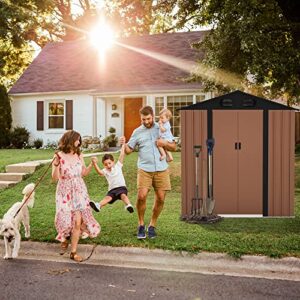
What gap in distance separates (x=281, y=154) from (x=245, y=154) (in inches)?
23.8

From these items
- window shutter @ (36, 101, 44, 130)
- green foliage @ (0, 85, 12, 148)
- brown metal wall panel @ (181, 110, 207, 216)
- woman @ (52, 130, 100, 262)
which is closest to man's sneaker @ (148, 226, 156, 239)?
woman @ (52, 130, 100, 262)

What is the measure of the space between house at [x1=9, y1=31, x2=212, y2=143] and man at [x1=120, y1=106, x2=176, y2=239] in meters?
16.2

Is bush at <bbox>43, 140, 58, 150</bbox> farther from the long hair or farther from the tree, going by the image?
the long hair

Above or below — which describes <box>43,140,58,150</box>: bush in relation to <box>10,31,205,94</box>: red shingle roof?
below

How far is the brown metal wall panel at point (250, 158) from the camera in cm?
906

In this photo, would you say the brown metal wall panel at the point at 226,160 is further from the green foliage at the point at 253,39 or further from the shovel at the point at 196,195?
the green foliage at the point at 253,39

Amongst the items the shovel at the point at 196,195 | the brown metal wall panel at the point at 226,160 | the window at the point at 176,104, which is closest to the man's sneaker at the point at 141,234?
the shovel at the point at 196,195

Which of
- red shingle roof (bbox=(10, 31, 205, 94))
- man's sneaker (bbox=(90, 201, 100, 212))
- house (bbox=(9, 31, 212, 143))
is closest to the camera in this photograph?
man's sneaker (bbox=(90, 201, 100, 212))

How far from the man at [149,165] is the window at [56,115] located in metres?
19.6

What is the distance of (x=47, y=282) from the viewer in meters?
5.86

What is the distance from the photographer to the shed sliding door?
906 centimetres

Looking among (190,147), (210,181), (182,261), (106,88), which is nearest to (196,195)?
(210,181)

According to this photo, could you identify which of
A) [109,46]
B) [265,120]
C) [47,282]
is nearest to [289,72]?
[265,120]

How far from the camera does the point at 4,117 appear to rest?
26.3m
